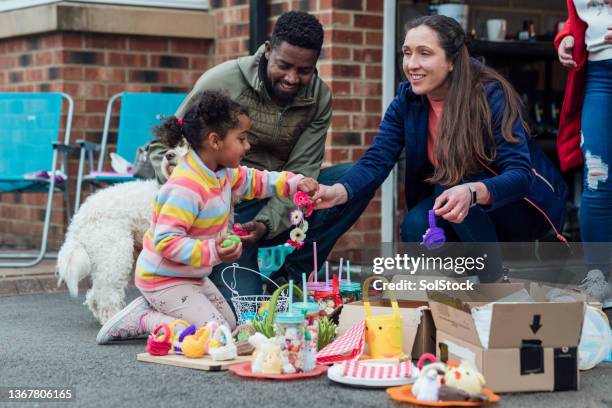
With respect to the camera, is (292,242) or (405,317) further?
(292,242)

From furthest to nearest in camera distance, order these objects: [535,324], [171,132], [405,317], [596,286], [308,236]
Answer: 1. [308,236]
2. [596,286]
3. [171,132]
4. [405,317]
5. [535,324]

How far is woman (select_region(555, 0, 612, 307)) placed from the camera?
4863 millimetres

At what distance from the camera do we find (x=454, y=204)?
420 cm

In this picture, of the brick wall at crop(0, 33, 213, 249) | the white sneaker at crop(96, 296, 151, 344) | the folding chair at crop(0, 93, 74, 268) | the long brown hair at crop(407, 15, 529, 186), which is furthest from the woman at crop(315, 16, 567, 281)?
the brick wall at crop(0, 33, 213, 249)

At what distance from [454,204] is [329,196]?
69 cm

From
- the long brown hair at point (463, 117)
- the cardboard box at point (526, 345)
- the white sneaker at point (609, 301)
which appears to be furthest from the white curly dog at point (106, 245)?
the white sneaker at point (609, 301)

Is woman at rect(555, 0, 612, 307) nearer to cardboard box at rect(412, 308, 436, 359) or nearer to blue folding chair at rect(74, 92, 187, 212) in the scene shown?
cardboard box at rect(412, 308, 436, 359)

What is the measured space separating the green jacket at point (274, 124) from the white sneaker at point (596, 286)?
138 centimetres

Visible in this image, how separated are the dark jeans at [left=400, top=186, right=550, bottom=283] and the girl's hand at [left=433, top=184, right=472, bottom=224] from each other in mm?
369

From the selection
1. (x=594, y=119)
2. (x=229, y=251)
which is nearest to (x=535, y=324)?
(x=229, y=251)

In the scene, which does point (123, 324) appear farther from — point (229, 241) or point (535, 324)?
point (535, 324)

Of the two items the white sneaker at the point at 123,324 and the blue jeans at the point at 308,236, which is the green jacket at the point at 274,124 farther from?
the white sneaker at the point at 123,324

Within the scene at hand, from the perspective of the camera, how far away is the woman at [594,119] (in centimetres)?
486

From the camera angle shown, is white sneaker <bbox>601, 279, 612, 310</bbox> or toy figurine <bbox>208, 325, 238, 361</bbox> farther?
white sneaker <bbox>601, 279, 612, 310</bbox>
